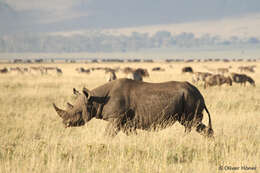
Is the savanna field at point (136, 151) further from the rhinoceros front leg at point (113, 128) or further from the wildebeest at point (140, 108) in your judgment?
the wildebeest at point (140, 108)

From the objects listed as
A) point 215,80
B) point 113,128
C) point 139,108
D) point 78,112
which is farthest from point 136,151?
point 215,80

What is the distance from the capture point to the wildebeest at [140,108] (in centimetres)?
845

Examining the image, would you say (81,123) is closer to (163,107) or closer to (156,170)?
(163,107)

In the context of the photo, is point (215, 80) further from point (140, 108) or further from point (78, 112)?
point (78, 112)

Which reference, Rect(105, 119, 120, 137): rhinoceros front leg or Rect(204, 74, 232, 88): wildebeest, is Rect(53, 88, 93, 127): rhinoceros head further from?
Rect(204, 74, 232, 88): wildebeest

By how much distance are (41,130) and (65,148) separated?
12.2 ft

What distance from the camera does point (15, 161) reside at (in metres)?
6.56

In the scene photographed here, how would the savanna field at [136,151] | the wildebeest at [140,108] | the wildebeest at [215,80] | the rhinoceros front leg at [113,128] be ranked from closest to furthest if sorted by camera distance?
the savanna field at [136,151] < the rhinoceros front leg at [113,128] < the wildebeest at [140,108] < the wildebeest at [215,80]

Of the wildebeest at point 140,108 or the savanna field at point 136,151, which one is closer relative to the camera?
the savanna field at point 136,151

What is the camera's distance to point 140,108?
338 inches

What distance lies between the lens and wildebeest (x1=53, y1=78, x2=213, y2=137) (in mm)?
8445

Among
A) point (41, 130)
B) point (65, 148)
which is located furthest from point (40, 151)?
point (41, 130)

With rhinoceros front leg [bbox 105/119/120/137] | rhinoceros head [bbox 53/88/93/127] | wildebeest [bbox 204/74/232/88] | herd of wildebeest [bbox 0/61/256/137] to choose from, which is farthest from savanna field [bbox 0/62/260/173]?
wildebeest [bbox 204/74/232/88]

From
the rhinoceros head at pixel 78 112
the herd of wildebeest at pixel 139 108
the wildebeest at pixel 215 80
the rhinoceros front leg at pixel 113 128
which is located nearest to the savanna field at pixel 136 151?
the rhinoceros front leg at pixel 113 128
